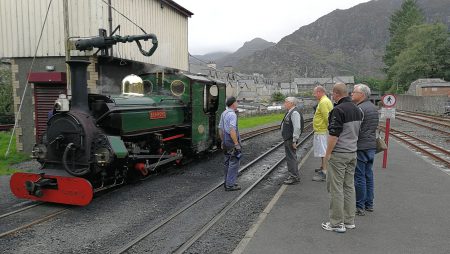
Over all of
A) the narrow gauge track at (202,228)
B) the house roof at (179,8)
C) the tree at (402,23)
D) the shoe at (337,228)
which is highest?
the tree at (402,23)

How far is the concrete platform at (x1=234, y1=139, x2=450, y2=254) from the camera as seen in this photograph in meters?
4.69

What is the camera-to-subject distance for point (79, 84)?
23.4 ft

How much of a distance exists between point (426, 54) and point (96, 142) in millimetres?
63963

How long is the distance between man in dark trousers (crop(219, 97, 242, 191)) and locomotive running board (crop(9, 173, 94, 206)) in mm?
2822

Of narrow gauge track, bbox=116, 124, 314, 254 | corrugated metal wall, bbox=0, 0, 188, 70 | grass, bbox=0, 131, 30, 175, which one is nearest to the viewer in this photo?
narrow gauge track, bbox=116, 124, 314, 254

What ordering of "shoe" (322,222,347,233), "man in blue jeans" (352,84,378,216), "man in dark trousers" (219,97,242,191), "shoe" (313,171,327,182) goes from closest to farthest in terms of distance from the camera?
"shoe" (322,222,347,233), "man in blue jeans" (352,84,378,216), "man in dark trousers" (219,97,242,191), "shoe" (313,171,327,182)

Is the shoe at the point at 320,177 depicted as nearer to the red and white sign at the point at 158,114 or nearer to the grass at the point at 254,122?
the red and white sign at the point at 158,114

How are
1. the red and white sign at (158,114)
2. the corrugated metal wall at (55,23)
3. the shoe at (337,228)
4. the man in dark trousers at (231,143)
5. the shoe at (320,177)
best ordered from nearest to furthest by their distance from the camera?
the shoe at (337,228) → the man in dark trousers at (231,143) → the shoe at (320,177) → the red and white sign at (158,114) → the corrugated metal wall at (55,23)

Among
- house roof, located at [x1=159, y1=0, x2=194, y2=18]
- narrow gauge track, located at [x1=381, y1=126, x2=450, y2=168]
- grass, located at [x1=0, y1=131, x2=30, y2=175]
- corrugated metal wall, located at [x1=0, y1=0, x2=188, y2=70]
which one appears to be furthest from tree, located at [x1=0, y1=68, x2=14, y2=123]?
narrow gauge track, located at [x1=381, y1=126, x2=450, y2=168]

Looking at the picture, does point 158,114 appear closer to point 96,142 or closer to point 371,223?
point 96,142

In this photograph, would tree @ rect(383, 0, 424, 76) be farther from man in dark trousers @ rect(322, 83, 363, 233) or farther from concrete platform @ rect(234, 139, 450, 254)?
man in dark trousers @ rect(322, 83, 363, 233)

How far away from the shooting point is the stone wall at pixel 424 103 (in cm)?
3462

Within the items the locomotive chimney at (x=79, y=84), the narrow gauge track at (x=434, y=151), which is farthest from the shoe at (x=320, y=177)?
the locomotive chimney at (x=79, y=84)

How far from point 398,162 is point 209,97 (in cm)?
583
